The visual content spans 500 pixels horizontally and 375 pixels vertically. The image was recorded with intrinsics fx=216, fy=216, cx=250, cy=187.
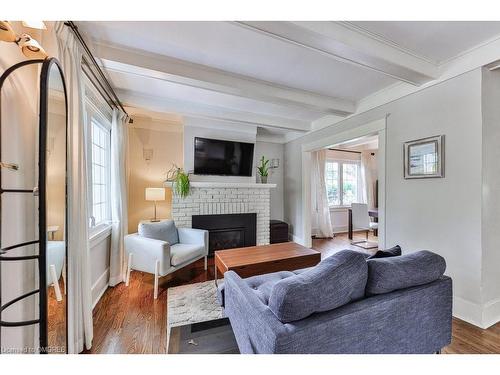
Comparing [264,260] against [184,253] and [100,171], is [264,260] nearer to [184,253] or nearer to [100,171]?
[184,253]

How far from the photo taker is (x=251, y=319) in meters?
1.09

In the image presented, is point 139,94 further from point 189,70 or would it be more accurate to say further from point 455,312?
point 455,312

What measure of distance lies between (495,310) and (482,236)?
73 cm

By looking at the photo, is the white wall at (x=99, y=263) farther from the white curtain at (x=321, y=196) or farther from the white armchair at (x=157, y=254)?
the white curtain at (x=321, y=196)

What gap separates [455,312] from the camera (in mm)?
2104

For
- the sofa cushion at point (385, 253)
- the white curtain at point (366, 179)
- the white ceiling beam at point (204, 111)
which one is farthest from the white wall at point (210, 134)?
the white curtain at point (366, 179)

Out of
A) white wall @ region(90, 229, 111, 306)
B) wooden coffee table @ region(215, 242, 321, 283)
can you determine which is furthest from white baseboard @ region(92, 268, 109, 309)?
wooden coffee table @ region(215, 242, 321, 283)

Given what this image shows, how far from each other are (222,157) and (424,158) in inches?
117

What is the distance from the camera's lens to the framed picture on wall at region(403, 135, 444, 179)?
7.24 feet

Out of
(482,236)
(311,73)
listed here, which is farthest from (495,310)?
(311,73)

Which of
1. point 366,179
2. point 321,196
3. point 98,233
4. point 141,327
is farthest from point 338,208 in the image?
point 98,233

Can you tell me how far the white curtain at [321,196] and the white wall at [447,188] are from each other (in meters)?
2.78

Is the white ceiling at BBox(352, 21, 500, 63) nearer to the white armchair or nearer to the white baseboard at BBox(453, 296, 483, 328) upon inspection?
the white baseboard at BBox(453, 296, 483, 328)

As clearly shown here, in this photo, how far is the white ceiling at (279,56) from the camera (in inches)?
65.2
